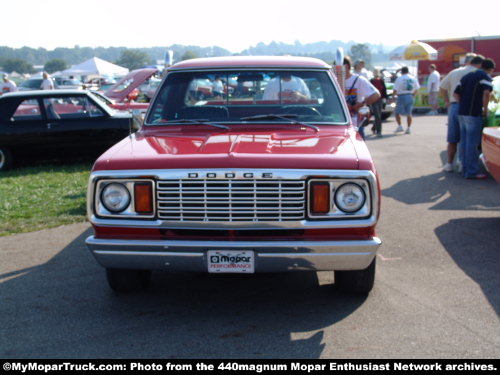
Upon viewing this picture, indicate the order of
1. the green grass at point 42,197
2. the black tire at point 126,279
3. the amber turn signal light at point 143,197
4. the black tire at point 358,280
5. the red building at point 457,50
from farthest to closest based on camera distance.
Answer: the red building at point 457,50, the green grass at point 42,197, the black tire at point 126,279, the black tire at point 358,280, the amber turn signal light at point 143,197

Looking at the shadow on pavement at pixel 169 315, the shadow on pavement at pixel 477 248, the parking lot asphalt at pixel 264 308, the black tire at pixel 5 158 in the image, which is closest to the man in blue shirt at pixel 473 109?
the shadow on pavement at pixel 477 248

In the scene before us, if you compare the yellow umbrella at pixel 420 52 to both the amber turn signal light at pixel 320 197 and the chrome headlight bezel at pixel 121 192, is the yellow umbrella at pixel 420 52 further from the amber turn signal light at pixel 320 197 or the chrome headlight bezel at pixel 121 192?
the chrome headlight bezel at pixel 121 192

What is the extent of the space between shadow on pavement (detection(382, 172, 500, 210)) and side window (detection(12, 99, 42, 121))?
663 cm

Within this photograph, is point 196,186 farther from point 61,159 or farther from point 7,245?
point 61,159

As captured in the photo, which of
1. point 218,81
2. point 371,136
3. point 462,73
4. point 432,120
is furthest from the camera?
point 432,120

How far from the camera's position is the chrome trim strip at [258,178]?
13.1 feet

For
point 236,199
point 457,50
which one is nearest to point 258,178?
point 236,199

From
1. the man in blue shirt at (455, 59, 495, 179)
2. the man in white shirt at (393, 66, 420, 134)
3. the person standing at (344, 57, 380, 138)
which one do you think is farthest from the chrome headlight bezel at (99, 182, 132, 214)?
the man in white shirt at (393, 66, 420, 134)

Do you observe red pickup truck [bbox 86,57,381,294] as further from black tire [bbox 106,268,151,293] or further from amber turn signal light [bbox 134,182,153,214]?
black tire [bbox 106,268,151,293]

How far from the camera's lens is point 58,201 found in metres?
8.57

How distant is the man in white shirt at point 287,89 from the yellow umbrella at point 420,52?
1994 cm

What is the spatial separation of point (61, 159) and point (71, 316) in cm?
776

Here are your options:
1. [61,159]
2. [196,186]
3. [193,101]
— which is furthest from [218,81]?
[61,159]

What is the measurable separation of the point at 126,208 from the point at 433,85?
18015 mm
